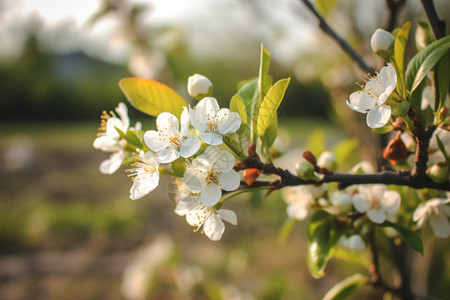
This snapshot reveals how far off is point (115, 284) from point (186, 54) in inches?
65.5

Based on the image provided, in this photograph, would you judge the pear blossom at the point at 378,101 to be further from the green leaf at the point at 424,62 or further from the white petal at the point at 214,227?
the white petal at the point at 214,227

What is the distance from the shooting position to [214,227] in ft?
1.68

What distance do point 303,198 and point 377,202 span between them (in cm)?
14

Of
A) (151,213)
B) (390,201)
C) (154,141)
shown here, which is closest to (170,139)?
(154,141)

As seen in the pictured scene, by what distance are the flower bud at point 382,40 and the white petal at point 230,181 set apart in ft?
0.91

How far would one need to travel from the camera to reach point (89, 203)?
3.74 meters

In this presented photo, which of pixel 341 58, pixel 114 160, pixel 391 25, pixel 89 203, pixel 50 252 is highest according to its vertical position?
pixel 391 25

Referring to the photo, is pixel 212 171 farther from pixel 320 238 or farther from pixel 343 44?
pixel 343 44

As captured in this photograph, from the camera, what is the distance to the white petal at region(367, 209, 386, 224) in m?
0.56

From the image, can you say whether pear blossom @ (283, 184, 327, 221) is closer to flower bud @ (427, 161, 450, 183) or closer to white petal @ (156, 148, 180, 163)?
flower bud @ (427, 161, 450, 183)

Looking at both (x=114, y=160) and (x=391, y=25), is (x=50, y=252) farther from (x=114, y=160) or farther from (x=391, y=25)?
(x=391, y=25)

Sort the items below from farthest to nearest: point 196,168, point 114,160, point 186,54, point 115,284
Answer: point 115,284, point 186,54, point 114,160, point 196,168

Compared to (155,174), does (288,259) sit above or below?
below

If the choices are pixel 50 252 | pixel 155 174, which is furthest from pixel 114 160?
pixel 50 252
